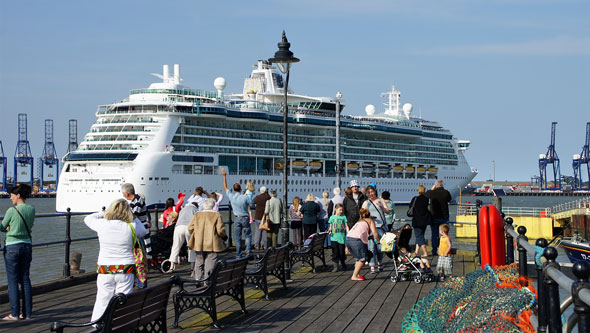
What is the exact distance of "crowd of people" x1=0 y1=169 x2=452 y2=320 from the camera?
18.7ft

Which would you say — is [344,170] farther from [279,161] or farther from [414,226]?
[414,226]

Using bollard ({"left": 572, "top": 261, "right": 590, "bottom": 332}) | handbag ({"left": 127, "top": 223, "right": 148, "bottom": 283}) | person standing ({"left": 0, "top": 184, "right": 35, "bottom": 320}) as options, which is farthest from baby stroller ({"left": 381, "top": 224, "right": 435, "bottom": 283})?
bollard ({"left": 572, "top": 261, "right": 590, "bottom": 332})

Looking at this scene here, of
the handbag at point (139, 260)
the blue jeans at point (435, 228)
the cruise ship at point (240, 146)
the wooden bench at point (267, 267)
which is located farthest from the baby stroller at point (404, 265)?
the cruise ship at point (240, 146)

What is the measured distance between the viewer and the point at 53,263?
1970 centimetres

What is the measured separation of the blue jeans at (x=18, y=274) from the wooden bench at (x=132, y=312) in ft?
7.07

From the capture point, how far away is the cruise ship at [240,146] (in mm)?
45562

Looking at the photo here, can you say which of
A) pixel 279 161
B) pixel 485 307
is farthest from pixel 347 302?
pixel 279 161

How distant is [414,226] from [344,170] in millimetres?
52799

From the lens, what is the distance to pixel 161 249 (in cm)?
1086

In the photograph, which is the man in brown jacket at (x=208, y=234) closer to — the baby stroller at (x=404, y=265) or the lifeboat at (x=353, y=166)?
the baby stroller at (x=404, y=265)

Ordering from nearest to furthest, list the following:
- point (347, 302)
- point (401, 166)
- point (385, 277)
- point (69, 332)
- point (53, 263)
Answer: point (69, 332), point (347, 302), point (385, 277), point (53, 263), point (401, 166)

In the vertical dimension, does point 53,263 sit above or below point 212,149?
below

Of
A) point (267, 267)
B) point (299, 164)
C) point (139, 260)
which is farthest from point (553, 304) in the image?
point (299, 164)

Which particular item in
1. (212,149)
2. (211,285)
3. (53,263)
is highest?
(212,149)
